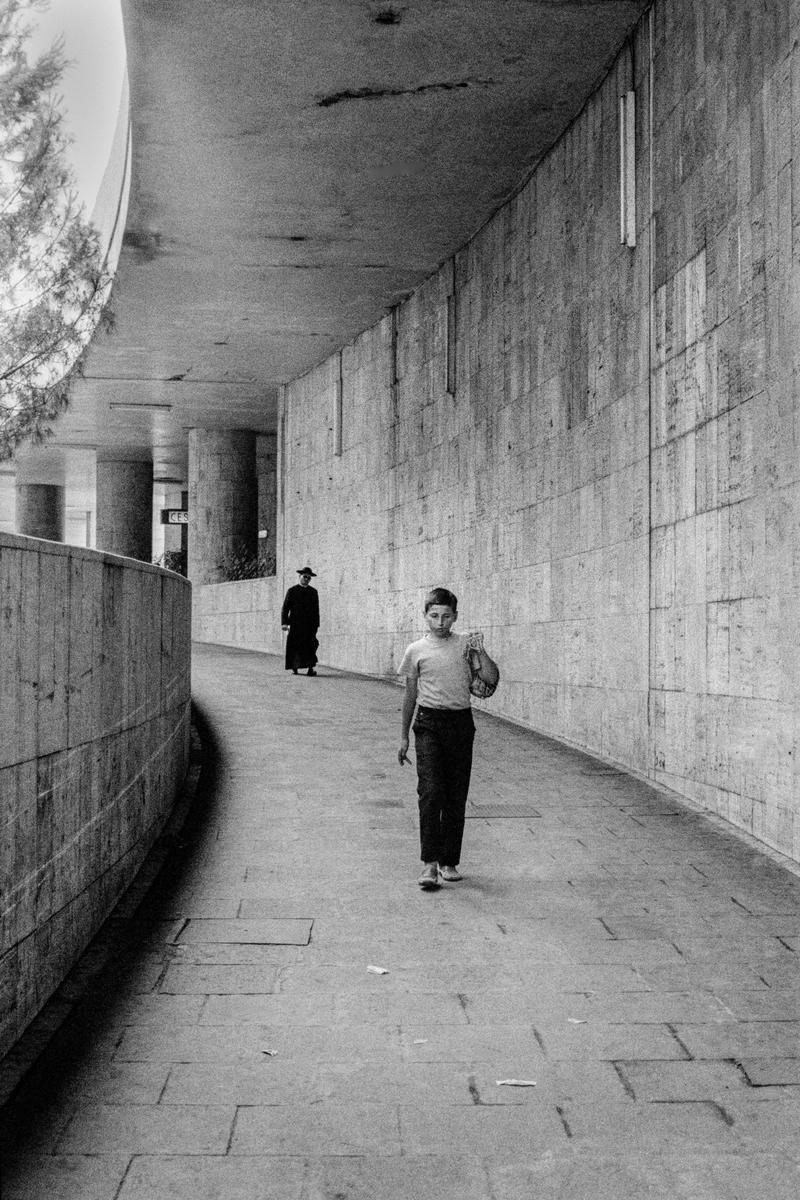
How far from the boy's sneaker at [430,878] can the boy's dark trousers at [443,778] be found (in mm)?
47

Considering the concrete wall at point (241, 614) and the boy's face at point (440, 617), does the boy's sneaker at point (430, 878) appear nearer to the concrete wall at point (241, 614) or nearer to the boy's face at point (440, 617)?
the boy's face at point (440, 617)

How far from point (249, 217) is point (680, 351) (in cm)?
771

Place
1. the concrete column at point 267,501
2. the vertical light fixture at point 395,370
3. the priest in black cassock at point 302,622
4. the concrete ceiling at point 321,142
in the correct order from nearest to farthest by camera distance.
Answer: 1. the concrete ceiling at point 321,142
2. the vertical light fixture at point 395,370
3. the priest in black cassock at point 302,622
4. the concrete column at point 267,501

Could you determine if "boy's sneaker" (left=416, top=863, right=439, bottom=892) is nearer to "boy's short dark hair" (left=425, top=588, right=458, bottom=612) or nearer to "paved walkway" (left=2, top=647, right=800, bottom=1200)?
"paved walkway" (left=2, top=647, right=800, bottom=1200)

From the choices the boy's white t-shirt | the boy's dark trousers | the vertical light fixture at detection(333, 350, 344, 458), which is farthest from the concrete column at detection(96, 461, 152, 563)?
the boy's dark trousers

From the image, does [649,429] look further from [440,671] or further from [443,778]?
[443,778]

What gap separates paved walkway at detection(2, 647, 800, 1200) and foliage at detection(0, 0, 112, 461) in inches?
330

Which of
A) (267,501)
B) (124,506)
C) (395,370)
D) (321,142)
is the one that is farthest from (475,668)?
(267,501)

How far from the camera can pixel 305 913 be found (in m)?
6.78

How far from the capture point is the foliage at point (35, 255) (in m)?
Answer: 14.8

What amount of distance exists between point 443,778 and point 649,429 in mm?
4248

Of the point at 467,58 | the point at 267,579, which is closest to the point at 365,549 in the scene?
the point at 267,579

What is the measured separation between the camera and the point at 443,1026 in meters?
4.96

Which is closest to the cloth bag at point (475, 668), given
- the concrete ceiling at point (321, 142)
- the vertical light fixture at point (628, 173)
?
the vertical light fixture at point (628, 173)
